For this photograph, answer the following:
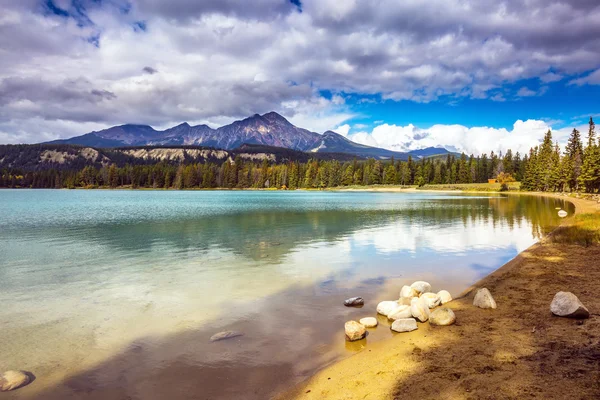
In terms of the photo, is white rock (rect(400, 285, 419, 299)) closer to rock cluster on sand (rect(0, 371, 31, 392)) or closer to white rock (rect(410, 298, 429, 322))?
white rock (rect(410, 298, 429, 322))

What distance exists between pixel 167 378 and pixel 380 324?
7.33 metres

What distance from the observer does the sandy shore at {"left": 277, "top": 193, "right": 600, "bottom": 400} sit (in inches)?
305

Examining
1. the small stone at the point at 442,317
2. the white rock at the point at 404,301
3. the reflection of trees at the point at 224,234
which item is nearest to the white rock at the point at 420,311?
the small stone at the point at 442,317

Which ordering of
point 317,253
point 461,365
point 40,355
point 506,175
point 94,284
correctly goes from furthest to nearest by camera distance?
point 506,175 → point 317,253 → point 94,284 → point 40,355 → point 461,365

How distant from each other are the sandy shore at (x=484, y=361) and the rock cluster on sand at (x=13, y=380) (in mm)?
6829

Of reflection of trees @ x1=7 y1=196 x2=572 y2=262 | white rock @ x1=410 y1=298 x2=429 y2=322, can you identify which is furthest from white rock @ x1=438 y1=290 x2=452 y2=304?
reflection of trees @ x1=7 y1=196 x2=572 y2=262

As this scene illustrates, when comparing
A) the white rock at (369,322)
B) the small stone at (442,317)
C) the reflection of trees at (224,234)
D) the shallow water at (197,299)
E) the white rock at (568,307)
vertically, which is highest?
the white rock at (568,307)

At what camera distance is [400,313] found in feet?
45.0

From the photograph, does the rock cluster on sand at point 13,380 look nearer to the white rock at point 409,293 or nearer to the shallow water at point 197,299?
the shallow water at point 197,299

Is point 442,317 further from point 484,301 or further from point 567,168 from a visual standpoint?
point 567,168

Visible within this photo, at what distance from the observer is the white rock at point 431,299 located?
1497 cm

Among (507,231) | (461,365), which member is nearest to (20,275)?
(461,365)

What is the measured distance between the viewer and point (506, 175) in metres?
189

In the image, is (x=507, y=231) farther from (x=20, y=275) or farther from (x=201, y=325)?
(x=20, y=275)
